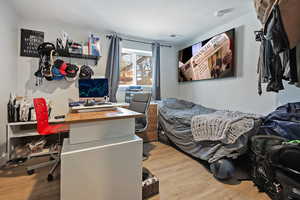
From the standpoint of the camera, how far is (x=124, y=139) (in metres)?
1.25

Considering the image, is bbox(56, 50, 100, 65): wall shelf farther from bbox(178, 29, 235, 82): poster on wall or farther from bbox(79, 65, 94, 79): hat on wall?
bbox(178, 29, 235, 82): poster on wall

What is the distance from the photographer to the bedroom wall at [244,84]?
216 cm

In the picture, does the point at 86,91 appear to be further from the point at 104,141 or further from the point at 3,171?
the point at 3,171

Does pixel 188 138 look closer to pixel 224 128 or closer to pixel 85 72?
pixel 224 128

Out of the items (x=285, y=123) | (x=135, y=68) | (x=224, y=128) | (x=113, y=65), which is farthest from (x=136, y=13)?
(x=285, y=123)

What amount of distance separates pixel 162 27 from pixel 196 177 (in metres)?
2.64

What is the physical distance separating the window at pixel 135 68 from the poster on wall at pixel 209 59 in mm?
853

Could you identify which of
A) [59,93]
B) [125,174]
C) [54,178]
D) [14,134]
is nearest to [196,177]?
[125,174]

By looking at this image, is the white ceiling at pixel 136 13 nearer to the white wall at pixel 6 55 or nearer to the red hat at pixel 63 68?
the white wall at pixel 6 55

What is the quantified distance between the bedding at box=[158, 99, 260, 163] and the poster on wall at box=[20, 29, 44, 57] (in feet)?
8.25

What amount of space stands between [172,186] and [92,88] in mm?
1484

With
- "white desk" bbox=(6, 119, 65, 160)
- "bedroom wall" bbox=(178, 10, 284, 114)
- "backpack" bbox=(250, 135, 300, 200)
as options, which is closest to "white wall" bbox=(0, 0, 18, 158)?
"white desk" bbox=(6, 119, 65, 160)

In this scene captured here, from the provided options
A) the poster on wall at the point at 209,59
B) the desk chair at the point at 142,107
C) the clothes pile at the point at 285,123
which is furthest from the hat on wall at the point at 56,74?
the clothes pile at the point at 285,123

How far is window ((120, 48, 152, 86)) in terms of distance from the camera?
3.38m
